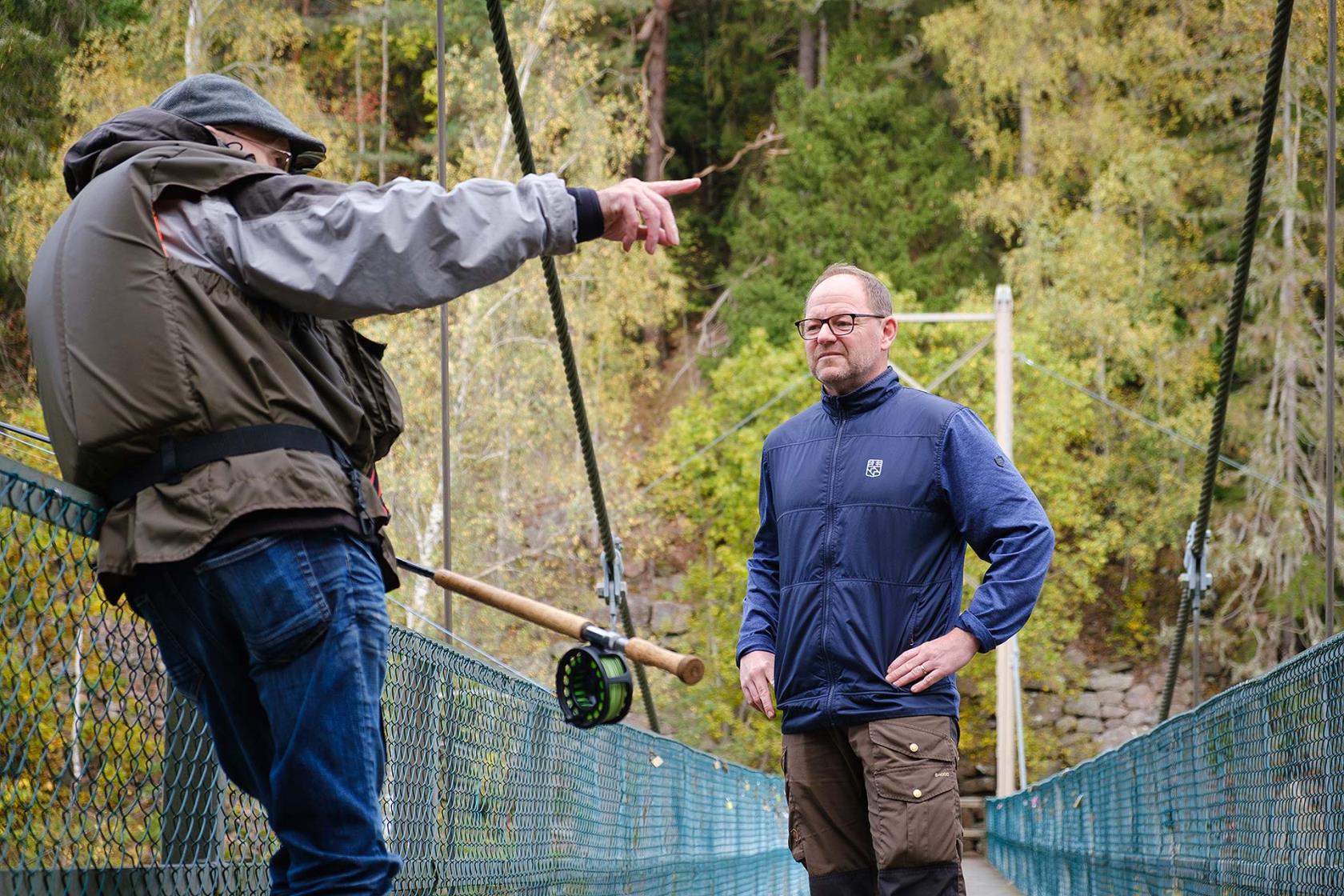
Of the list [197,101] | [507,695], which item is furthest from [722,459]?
[197,101]

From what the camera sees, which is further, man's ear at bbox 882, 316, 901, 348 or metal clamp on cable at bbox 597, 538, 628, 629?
metal clamp on cable at bbox 597, 538, 628, 629

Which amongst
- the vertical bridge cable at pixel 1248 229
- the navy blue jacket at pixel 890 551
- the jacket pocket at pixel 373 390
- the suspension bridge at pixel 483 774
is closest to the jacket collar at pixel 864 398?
the navy blue jacket at pixel 890 551

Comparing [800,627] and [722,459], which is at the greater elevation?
[722,459]

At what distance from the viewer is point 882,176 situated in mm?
25812

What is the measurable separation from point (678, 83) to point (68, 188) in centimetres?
2854

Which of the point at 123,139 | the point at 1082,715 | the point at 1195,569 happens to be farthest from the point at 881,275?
the point at 123,139

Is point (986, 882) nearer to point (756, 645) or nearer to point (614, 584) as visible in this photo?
point (614, 584)

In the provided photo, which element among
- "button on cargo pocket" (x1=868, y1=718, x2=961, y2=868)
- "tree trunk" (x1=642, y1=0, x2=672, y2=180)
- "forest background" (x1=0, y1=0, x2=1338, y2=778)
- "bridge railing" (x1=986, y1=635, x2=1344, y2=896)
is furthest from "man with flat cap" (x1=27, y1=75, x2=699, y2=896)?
"tree trunk" (x1=642, y1=0, x2=672, y2=180)

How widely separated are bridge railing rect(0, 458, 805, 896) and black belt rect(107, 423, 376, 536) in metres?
0.12

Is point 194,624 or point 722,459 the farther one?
point 722,459

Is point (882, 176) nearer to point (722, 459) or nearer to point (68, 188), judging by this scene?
point (722, 459)

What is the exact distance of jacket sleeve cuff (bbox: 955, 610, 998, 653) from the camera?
279 centimetres

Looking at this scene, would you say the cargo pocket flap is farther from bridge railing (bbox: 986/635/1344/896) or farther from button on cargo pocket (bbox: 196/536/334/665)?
button on cargo pocket (bbox: 196/536/334/665)

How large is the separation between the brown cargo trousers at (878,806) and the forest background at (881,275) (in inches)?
608
